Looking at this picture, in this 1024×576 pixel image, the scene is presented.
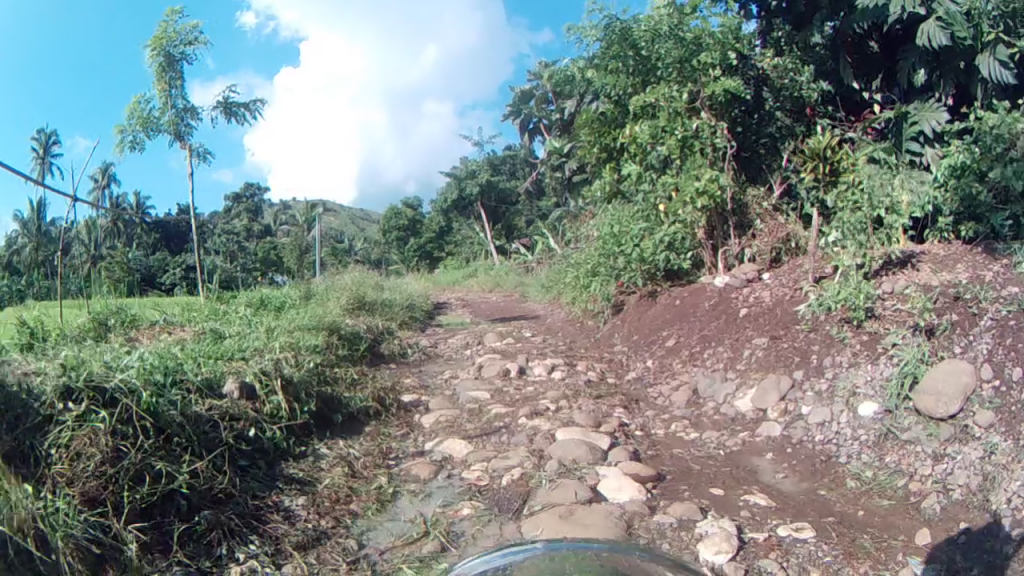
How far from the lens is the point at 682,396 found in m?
5.25

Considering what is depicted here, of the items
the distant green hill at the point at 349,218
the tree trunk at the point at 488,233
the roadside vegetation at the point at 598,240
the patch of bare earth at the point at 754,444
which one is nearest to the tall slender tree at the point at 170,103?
the roadside vegetation at the point at 598,240

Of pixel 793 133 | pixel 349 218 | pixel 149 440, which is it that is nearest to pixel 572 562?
pixel 149 440

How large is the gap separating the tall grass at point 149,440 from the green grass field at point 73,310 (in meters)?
0.27

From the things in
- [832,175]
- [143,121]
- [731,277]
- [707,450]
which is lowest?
[707,450]

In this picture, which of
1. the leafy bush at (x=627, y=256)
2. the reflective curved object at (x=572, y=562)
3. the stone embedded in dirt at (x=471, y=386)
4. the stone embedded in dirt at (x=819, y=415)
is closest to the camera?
the reflective curved object at (x=572, y=562)

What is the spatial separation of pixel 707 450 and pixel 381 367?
3.26 m

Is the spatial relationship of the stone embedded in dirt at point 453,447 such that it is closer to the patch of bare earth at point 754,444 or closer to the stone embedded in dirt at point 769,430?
the patch of bare earth at point 754,444

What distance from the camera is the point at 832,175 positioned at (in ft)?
20.7

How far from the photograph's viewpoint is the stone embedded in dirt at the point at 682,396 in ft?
17.1

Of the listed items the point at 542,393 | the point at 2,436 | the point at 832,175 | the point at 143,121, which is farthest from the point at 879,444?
the point at 143,121

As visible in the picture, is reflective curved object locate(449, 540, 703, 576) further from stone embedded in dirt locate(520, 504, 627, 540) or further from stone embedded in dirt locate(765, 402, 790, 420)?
stone embedded in dirt locate(765, 402, 790, 420)

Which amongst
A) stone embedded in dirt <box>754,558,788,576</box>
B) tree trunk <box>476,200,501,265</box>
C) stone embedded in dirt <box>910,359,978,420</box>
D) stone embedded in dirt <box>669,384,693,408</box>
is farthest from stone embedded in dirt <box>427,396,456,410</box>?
tree trunk <box>476,200,501,265</box>

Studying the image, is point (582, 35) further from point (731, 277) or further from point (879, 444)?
point (879, 444)

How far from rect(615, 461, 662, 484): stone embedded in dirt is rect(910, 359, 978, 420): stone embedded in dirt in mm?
1470
